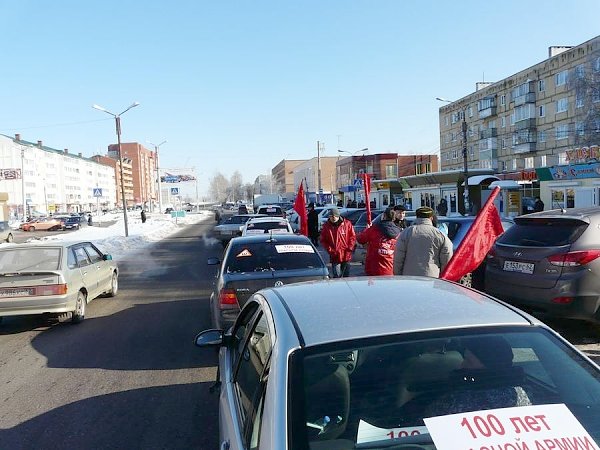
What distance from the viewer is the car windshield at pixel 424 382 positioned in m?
2.02

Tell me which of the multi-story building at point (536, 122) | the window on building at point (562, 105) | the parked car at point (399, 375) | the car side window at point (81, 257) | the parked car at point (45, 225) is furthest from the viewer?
the window on building at point (562, 105)

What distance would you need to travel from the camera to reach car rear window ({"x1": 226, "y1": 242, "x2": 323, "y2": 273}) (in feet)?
23.0

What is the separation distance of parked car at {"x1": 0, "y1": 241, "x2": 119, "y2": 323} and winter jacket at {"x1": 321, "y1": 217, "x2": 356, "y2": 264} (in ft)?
14.4

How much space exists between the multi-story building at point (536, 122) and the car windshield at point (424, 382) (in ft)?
94.6

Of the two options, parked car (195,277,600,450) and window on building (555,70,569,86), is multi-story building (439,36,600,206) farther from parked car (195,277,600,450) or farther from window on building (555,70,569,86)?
parked car (195,277,600,450)

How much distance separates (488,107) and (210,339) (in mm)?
66099

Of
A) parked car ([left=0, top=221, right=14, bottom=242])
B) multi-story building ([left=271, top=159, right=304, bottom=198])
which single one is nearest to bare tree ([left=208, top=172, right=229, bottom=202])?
multi-story building ([left=271, top=159, right=304, bottom=198])

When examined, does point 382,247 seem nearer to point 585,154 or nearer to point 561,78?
point 585,154

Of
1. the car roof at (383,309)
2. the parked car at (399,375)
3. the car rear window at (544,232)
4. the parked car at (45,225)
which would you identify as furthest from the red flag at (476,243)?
the parked car at (45,225)

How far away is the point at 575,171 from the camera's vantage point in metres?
28.9

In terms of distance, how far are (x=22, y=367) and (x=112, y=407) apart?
7.28 feet

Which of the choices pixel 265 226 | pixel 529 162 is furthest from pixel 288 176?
A: pixel 265 226

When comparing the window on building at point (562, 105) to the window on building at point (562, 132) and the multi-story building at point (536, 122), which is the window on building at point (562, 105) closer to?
the multi-story building at point (536, 122)

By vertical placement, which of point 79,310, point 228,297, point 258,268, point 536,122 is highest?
point 536,122
